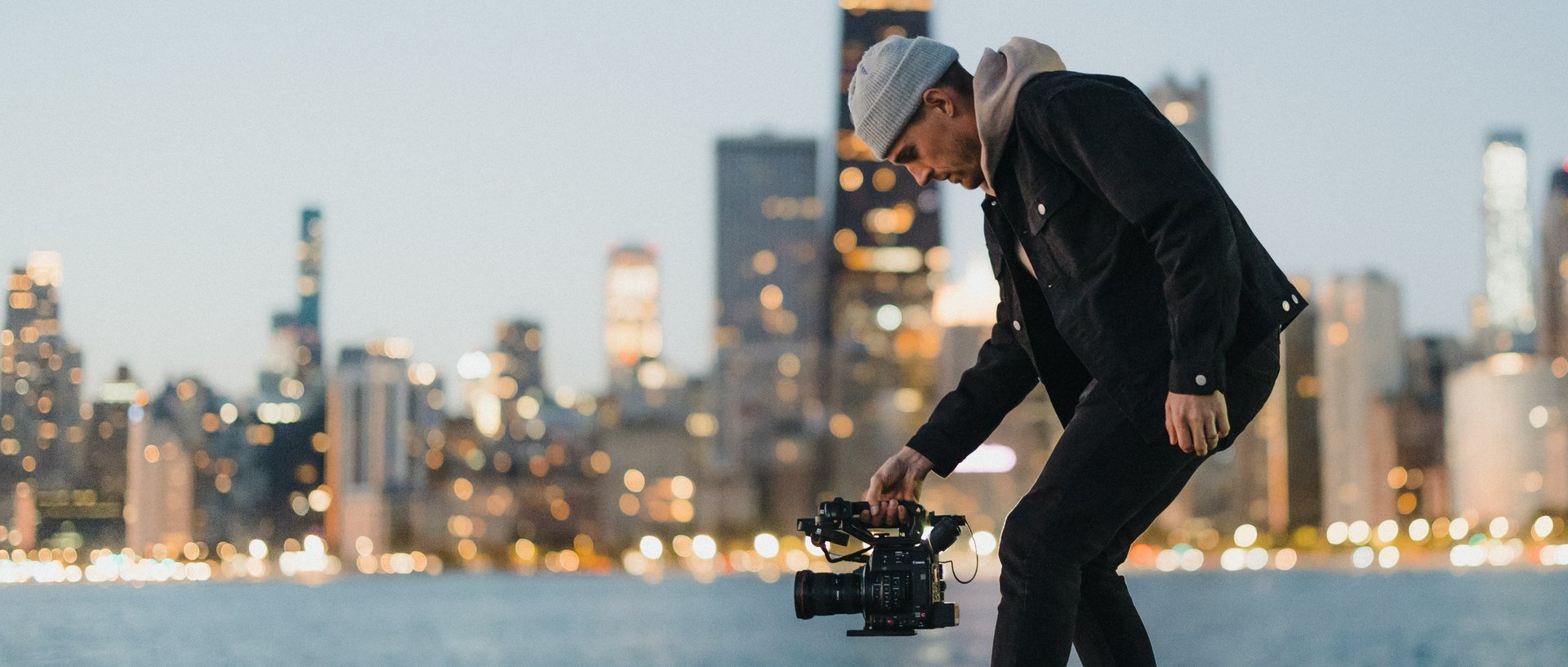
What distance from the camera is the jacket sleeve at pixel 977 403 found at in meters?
4.14

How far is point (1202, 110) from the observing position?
141000mm

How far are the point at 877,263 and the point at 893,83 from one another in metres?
154

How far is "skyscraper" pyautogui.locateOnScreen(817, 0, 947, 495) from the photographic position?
132500 millimetres

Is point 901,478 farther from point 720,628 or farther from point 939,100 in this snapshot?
point 720,628

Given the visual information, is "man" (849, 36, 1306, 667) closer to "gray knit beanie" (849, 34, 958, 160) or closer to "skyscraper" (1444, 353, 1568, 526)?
"gray knit beanie" (849, 34, 958, 160)

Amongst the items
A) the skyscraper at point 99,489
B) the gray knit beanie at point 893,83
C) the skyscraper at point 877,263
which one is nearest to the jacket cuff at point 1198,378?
the gray knit beanie at point 893,83

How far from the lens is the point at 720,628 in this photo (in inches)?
1826

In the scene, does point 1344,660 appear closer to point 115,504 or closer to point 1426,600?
point 1426,600

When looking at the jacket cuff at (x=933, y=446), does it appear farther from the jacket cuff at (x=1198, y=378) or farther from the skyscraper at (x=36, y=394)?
the skyscraper at (x=36, y=394)

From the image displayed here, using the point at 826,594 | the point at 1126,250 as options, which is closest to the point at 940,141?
the point at 1126,250

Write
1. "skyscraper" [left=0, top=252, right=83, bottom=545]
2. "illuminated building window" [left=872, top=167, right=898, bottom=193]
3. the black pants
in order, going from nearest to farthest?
the black pants → "skyscraper" [left=0, top=252, right=83, bottom=545] → "illuminated building window" [left=872, top=167, right=898, bottom=193]

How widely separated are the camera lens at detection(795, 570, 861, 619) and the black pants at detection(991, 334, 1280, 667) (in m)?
0.30

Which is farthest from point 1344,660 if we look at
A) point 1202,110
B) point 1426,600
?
point 1202,110

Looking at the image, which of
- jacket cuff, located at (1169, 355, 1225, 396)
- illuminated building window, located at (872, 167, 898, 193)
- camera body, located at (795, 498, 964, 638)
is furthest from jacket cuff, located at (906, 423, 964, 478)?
illuminated building window, located at (872, 167, 898, 193)
